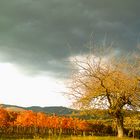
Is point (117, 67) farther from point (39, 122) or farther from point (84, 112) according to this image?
point (39, 122)

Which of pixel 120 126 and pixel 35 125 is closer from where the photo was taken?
pixel 120 126

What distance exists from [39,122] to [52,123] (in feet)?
25.2

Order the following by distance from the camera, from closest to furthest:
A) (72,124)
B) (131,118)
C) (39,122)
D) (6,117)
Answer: (131,118)
(6,117)
(39,122)
(72,124)

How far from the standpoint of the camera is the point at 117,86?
132ft

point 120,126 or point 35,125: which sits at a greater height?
point 120,126

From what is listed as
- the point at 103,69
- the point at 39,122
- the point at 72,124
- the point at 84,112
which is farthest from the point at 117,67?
the point at 72,124

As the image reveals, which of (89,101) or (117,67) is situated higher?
(117,67)

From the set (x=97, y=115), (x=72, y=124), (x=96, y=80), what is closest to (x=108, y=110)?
(x=97, y=115)

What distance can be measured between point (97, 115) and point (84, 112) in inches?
84.1

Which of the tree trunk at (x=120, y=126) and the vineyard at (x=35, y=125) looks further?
the vineyard at (x=35, y=125)

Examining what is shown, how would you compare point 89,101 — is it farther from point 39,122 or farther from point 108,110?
point 39,122

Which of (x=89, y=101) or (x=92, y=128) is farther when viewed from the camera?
(x=92, y=128)

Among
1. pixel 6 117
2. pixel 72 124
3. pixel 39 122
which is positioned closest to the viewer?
pixel 6 117

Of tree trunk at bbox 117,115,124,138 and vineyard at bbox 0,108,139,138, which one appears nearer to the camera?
tree trunk at bbox 117,115,124,138
